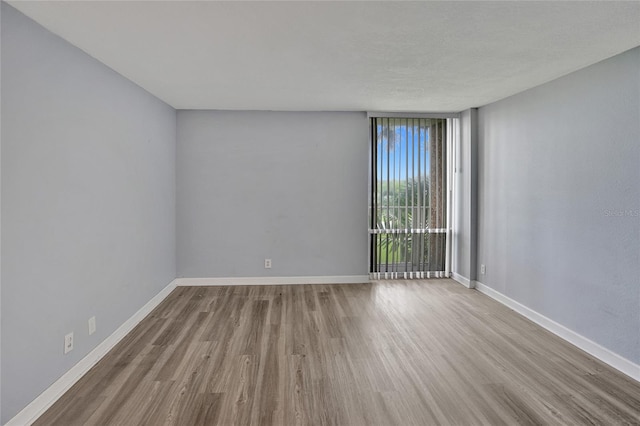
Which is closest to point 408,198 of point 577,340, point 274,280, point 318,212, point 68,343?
point 318,212

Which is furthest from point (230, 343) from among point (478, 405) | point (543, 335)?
point (543, 335)

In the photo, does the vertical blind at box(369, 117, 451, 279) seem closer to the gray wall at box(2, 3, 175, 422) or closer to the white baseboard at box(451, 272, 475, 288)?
the white baseboard at box(451, 272, 475, 288)

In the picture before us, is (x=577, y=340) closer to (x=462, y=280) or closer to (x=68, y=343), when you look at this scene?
(x=462, y=280)

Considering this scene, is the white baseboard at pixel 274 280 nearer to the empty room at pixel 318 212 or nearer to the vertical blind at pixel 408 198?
the empty room at pixel 318 212

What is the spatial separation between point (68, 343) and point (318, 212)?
320 centimetres

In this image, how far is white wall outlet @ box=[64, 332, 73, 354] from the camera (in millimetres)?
2482

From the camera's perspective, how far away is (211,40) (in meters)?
2.45

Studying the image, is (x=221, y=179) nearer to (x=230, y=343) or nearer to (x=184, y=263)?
(x=184, y=263)

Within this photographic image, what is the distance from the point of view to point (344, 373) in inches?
106

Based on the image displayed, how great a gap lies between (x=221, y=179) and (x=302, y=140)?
121 centimetres

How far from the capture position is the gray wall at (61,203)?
2.01m

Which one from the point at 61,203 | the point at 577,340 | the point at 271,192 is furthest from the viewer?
the point at 271,192

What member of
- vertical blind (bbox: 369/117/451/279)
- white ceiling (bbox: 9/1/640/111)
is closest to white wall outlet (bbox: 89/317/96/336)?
white ceiling (bbox: 9/1/640/111)

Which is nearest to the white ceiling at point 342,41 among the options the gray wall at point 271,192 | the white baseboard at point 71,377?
the gray wall at point 271,192
